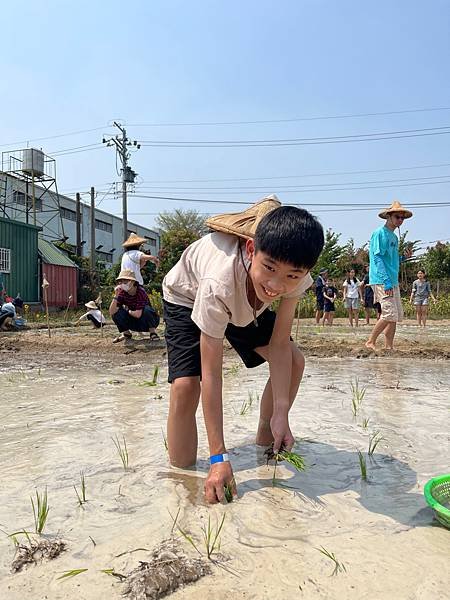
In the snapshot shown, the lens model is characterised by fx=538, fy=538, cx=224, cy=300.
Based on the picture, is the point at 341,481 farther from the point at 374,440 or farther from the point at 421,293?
the point at 421,293

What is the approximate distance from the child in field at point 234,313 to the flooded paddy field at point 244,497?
0.22 metres

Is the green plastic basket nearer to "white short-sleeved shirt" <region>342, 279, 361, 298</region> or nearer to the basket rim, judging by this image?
the basket rim

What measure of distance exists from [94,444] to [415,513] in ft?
5.51

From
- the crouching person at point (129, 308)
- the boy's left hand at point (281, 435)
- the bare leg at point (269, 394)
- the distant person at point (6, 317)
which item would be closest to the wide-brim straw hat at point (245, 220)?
the bare leg at point (269, 394)

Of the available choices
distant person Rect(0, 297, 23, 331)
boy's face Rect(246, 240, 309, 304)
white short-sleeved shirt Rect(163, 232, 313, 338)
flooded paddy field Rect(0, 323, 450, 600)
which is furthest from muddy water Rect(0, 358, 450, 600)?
distant person Rect(0, 297, 23, 331)

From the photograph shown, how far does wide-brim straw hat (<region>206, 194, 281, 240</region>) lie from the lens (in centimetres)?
228

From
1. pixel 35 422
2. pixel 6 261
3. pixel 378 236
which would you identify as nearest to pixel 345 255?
pixel 6 261

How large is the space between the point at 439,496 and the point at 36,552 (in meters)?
1.47

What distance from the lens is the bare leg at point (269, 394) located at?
8.92ft

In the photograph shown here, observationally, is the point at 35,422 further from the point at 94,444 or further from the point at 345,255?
the point at 345,255

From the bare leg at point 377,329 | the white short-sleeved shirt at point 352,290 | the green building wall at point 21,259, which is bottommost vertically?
the bare leg at point 377,329

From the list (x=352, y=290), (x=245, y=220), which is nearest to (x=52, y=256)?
(x=352, y=290)

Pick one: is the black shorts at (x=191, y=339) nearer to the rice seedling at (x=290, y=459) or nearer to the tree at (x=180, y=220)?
the rice seedling at (x=290, y=459)

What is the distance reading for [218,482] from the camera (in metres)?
2.09
